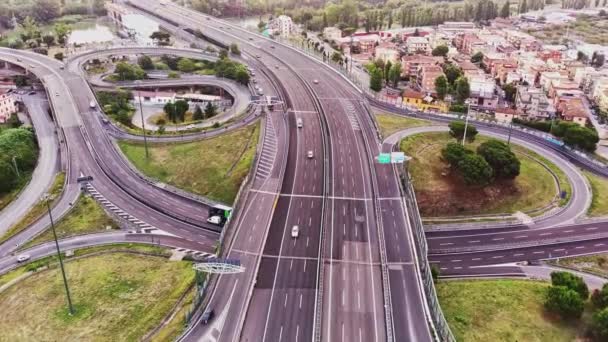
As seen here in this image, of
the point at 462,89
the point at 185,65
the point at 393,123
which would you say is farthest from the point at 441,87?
the point at 185,65

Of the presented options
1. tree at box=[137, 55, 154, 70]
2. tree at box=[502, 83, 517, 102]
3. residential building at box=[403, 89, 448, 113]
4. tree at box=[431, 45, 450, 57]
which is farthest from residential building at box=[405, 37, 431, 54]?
tree at box=[137, 55, 154, 70]

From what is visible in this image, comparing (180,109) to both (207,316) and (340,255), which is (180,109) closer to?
(340,255)

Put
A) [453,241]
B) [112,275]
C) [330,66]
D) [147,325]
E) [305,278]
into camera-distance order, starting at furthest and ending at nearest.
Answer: [330,66] → [453,241] → [112,275] → [305,278] → [147,325]

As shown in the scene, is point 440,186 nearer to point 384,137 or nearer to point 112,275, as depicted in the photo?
point 384,137

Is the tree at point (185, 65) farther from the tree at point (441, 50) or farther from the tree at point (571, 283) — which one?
the tree at point (571, 283)

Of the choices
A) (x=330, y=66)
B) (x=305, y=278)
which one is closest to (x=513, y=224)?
(x=305, y=278)

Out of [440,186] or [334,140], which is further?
[334,140]
